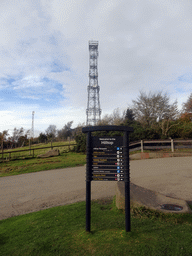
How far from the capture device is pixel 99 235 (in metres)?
2.96

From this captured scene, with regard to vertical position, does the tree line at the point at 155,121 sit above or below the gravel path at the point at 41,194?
above

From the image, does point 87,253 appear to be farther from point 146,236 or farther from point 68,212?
point 68,212

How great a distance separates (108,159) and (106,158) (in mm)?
41

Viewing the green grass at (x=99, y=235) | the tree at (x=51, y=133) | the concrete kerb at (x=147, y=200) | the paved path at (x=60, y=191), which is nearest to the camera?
the green grass at (x=99, y=235)

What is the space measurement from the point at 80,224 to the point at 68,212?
71 cm

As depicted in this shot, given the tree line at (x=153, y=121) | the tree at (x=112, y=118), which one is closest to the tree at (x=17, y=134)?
the tree line at (x=153, y=121)

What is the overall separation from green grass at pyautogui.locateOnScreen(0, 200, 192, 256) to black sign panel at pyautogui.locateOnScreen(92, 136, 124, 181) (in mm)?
939

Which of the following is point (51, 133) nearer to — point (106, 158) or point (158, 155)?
point (158, 155)

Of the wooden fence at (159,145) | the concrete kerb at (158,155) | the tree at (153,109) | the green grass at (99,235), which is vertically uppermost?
the tree at (153,109)

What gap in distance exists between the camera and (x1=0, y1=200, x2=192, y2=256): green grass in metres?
2.59

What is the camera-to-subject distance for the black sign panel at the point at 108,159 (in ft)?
10.6

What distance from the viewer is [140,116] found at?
24078 millimetres

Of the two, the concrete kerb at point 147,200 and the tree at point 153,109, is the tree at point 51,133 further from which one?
the concrete kerb at point 147,200

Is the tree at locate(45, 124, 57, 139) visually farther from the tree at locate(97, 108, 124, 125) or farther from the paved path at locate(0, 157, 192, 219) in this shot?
the paved path at locate(0, 157, 192, 219)
